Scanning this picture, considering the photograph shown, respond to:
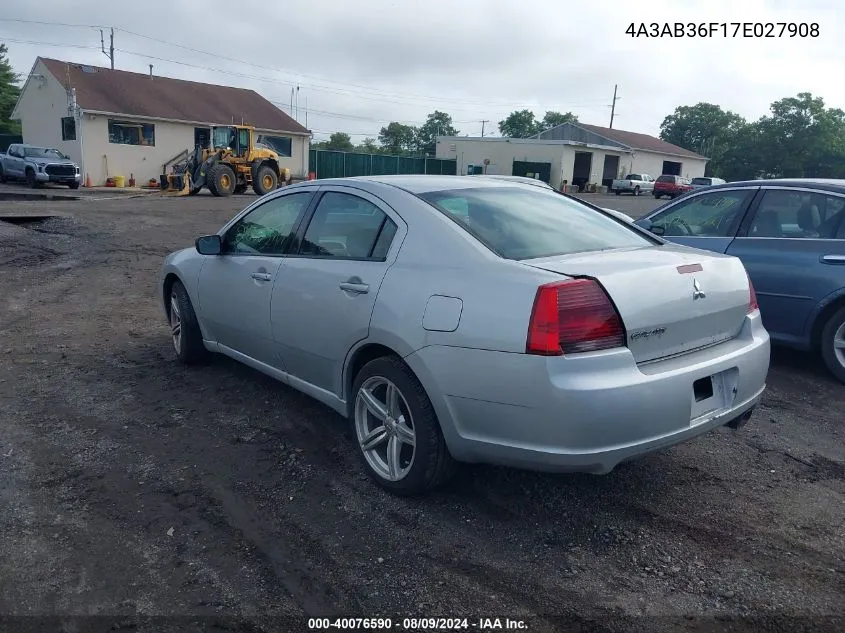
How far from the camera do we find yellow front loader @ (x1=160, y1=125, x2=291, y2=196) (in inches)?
992

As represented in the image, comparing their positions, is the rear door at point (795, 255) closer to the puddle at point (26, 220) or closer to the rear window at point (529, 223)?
the rear window at point (529, 223)

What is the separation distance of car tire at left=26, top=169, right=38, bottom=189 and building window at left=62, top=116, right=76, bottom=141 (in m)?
4.62

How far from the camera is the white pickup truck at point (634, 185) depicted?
49469 millimetres

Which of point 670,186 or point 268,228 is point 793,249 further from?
point 670,186

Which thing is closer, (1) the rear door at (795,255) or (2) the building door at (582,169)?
(1) the rear door at (795,255)

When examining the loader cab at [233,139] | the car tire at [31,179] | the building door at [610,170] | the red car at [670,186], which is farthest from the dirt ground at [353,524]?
the building door at [610,170]

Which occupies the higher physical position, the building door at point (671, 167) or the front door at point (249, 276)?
the building door at point (671, 167)

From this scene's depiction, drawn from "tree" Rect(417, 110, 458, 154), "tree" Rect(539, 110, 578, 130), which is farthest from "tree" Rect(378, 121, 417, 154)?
"tree" Rect(539, 110, 578, 130)

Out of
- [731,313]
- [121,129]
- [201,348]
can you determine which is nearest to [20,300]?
[201,348]

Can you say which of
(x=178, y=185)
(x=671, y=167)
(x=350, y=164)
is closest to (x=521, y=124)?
(x=671, y=167)

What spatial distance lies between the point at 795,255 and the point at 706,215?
98 centimetres

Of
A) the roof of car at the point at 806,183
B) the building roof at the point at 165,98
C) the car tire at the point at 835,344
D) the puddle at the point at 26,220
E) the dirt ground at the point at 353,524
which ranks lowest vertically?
the dirt ground at the point at 353,524

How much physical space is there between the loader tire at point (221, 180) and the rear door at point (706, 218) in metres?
20.8

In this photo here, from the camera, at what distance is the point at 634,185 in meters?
49.3
